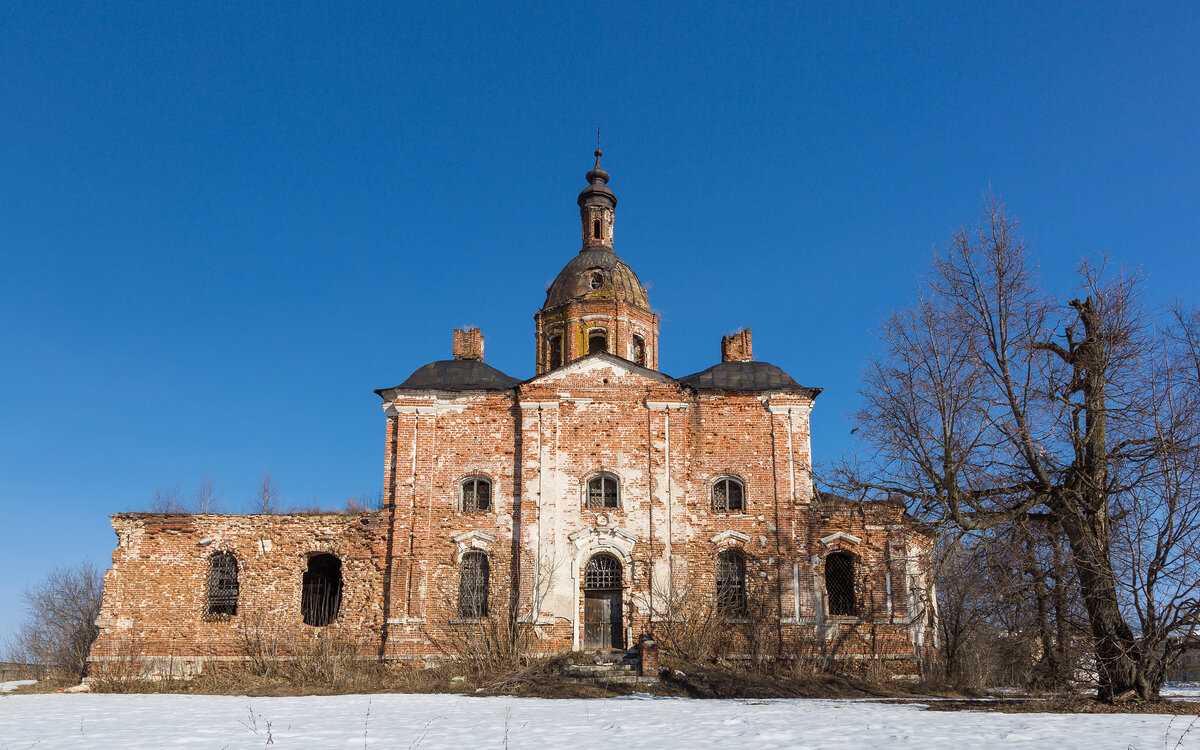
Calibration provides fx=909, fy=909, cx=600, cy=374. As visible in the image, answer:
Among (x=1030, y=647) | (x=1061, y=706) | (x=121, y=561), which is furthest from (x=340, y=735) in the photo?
(x=121, y=561)

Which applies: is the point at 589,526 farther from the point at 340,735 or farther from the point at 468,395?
the point at 340,735

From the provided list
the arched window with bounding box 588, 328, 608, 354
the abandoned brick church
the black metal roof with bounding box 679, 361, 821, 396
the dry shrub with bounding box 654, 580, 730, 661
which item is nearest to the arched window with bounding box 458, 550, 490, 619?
the abandoned brick church

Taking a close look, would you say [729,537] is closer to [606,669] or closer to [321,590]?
[606,669]

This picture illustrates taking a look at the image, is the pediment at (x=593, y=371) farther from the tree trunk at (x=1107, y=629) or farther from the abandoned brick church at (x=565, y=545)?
the tree trunk at (x=1107, y=629)

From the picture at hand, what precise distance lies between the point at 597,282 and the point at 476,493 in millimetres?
9783

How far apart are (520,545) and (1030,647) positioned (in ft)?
36.4

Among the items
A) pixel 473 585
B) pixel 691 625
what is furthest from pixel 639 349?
pixel 691 625

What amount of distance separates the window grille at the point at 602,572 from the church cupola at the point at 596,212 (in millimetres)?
13289

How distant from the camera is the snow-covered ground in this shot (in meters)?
9.02

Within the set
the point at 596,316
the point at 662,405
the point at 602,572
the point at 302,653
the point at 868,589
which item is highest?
the point at 596,316

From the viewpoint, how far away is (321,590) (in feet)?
77.5

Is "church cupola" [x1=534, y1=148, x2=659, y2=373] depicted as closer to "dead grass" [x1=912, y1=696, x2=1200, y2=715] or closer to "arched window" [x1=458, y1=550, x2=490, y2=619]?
"arched window" [x1=458, y1=550, x2=490, y2=619]

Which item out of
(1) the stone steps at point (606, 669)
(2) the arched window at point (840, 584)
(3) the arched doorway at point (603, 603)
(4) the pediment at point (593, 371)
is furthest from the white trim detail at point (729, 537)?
(4) the pediment at point (593, 371)

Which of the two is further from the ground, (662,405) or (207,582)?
(662,405)
